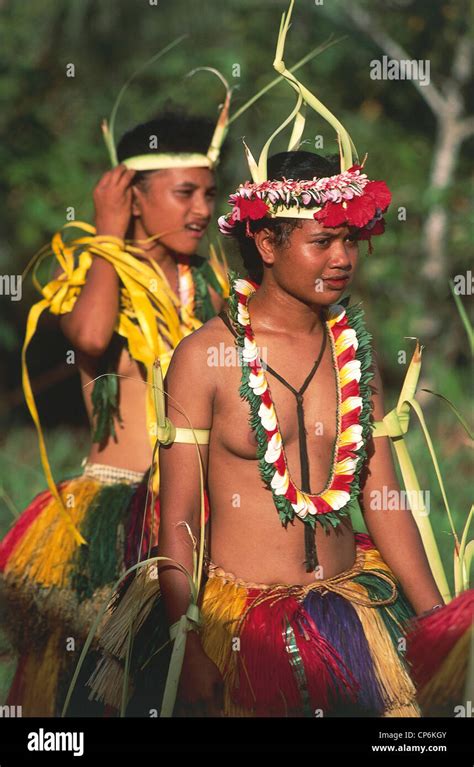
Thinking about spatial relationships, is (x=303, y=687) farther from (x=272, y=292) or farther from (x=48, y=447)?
(x=48, y=447)

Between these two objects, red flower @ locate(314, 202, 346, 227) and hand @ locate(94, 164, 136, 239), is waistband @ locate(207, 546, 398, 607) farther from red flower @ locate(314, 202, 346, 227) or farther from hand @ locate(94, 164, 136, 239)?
hand @ locate(94, 164, 136, 239)

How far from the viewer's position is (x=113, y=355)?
397 centimetres

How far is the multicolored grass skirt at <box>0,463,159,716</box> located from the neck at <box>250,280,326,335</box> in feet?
2.82

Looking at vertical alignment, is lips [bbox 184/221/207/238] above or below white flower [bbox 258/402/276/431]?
above

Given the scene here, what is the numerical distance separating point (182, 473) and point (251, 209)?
0.67 m

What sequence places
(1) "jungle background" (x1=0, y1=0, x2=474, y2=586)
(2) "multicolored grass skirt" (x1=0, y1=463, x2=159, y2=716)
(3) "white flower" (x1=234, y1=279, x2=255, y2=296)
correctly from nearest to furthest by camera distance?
(3) "white flower" (x1=234, y1=279, x2=255, y2=296) < (2) "multicolored grass skirt" (x1=0, y1=463, x2=159, y2=716) < (1) "jungle background" (x1=0, y1=0, x2=474, y2=586)

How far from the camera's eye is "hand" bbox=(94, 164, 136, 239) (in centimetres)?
399

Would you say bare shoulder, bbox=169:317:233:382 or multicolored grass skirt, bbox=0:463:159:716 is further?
multicolored grass skirt, bbox=0:463:159:716

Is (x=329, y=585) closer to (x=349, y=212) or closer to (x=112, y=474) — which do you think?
(x=349, y=212)

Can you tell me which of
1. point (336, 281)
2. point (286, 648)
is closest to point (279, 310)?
point (336, 281)

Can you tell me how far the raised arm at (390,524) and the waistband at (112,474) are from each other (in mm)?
1143

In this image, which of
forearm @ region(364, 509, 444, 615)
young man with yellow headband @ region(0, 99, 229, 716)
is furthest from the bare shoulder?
young man with yellow headband @ region(0, 99, 229, 716)

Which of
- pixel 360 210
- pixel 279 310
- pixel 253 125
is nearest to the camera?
pixel 360 210

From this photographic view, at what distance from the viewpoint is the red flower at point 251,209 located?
275cm
